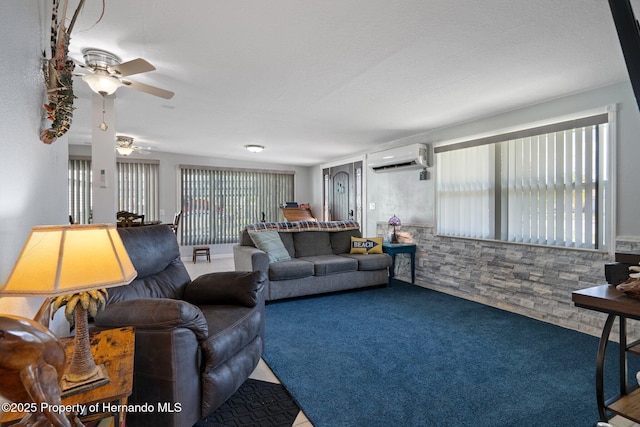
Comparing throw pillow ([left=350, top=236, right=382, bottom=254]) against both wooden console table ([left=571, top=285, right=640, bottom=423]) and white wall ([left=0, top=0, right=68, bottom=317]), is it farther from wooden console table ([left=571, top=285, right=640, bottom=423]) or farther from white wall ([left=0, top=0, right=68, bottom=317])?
white wall ([left=0, top=0, right=68, bottom=317])

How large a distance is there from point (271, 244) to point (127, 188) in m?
4.25

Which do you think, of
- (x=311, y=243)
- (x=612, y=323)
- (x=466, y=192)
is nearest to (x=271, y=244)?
(x=311, y=243)

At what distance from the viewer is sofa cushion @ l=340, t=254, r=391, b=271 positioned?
176 inches

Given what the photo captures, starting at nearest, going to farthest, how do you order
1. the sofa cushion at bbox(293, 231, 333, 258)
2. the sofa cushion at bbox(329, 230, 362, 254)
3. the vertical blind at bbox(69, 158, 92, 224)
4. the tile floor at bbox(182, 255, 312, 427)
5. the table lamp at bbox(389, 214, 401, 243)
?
the tile floor at bbox(182, 255, 312, 427)
the sofa cushion at bbox(293, 231, 333, 258)
the sofa cushion at bbox(329, 230, 362, 254)
the table lamp at bbox(389, 214, 401, 243)
the vertical blind at bbox(69, 158, 92, 224)

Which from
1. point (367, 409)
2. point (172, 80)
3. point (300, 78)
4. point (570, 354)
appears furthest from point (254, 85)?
point (570, 354)

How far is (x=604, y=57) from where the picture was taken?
2371 mm

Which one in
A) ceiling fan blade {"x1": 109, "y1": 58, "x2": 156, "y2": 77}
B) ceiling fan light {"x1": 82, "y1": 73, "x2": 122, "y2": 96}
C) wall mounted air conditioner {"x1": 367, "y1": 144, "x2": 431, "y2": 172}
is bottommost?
wall mounted air conditioner {"x1": 367, "y1": 144, "x2": 431, "y2": 172}

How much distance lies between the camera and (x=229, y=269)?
6.03 meters

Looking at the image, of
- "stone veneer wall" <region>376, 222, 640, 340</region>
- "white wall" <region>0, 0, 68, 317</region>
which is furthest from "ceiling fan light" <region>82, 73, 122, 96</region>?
"stone veneer wall" <region>376, 222, 640, 340</region>

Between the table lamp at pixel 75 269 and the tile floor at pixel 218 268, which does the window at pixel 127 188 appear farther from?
the table lamp at pixel 75 269

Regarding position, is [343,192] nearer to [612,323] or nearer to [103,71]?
[103,71]

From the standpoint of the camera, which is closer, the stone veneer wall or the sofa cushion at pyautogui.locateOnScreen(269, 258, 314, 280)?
the stone veneer wall

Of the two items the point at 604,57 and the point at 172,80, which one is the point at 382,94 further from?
the point at 172,80

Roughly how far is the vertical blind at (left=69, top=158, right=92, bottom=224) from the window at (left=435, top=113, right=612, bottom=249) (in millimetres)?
6442
